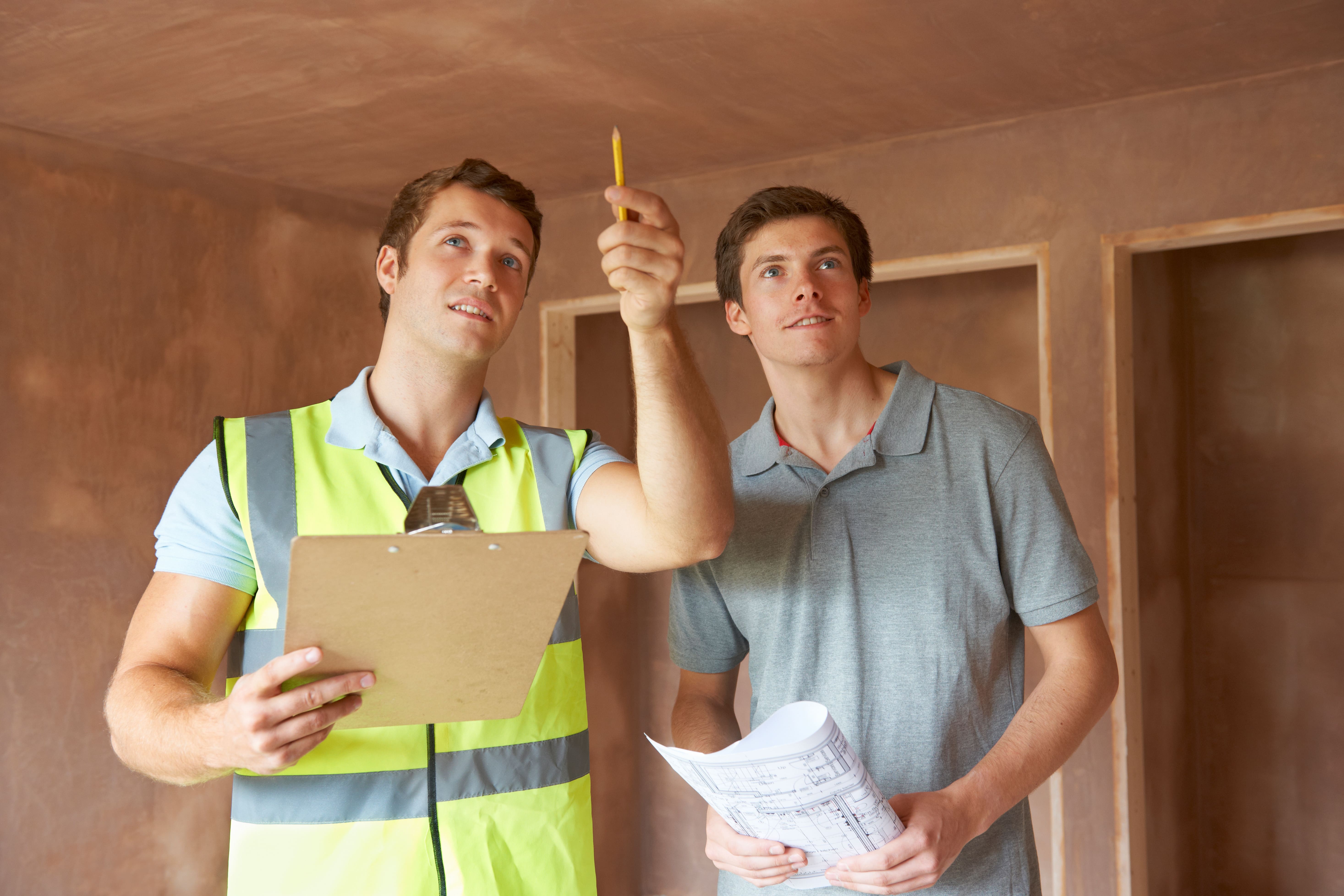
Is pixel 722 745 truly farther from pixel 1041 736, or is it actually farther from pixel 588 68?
pixel 588 68

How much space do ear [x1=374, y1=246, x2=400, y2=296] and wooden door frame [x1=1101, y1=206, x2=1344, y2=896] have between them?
2.30 m

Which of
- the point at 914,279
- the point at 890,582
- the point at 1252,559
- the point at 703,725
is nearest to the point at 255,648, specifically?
the point at 703,725

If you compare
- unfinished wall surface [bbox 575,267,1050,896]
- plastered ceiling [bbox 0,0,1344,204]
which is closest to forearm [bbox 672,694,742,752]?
plastered ceiling [bbox 0,0,1344,204]

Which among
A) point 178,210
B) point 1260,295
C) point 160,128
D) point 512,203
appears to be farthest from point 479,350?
point 1260,295

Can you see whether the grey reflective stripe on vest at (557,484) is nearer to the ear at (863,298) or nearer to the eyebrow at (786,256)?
the eyebrow at (786,256)

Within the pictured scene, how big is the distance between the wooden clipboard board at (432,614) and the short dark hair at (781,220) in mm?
875

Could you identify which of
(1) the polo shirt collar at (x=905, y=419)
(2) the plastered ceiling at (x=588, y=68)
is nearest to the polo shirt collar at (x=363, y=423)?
(1) the polo shirt collar at (x=905, y=419)

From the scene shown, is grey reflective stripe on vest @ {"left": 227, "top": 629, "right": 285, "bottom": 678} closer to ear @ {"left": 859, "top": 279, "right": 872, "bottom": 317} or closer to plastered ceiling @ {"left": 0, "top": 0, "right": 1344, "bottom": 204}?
ear @ {"left": 859, "top": 279, "right": 872, "bottom": 317}

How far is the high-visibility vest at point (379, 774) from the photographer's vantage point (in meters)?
1.24

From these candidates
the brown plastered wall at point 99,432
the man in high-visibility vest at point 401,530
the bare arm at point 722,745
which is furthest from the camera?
the brown plastered wall at point 99,432

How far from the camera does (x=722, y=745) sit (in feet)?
5.33

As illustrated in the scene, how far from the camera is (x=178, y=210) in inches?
140

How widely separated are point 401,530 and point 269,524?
156 mm

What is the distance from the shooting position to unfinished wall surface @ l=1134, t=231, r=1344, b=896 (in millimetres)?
3838
